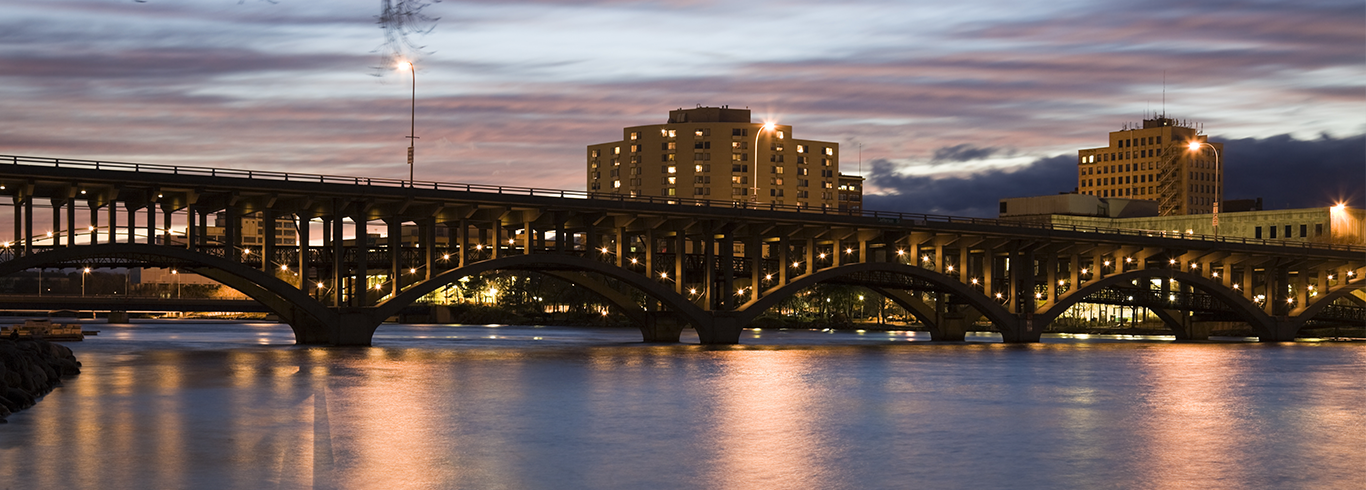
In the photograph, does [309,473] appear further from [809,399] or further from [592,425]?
[809,399]

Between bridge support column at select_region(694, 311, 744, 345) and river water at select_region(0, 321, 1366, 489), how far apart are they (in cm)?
3169

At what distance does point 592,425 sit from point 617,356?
1735 inches

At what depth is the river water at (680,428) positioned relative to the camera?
24859 millimetres

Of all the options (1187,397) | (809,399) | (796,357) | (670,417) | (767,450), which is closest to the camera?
(767,450)

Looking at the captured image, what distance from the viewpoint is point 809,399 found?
4384 cm

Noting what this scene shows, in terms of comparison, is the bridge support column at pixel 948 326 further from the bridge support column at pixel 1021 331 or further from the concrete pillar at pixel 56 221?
the concrete pillar at pixel 56 221

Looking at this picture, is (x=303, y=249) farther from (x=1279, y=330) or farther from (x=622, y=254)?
(x=1279, y=330)

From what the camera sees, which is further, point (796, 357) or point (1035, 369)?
point (796, 357)

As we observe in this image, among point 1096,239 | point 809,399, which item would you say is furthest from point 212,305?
point 809,399

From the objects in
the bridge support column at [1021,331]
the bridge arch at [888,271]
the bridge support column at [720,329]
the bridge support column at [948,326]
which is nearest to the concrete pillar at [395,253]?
the bridge support column at [720,329]

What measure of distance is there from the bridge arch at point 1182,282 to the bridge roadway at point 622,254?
0.61ft

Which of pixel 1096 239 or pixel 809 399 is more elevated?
pixel 1096 239

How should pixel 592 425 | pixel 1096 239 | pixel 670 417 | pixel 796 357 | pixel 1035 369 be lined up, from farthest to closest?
pixel 1096 239 → pixel 796 357 → pixel 1035 369 → pixel 670 417 → pixel 592 425

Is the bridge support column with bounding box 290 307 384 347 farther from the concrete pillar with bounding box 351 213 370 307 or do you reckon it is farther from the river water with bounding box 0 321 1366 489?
the river water with bounding box 0 321 1366 489
